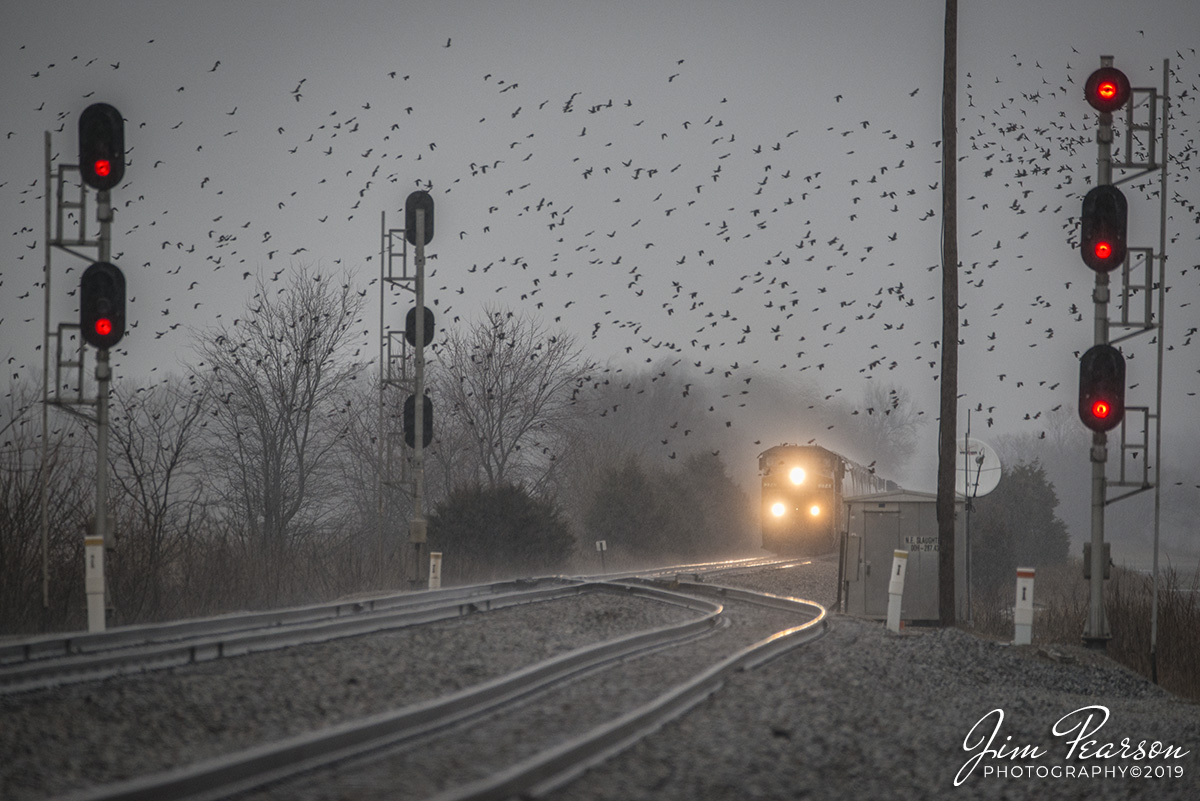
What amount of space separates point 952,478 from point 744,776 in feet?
39.6

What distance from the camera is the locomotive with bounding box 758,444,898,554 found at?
122 ft

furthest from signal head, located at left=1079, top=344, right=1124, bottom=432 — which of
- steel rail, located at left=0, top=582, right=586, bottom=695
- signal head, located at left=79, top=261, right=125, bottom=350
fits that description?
signal head, located at left=79, top=261, right=125, bottom=350

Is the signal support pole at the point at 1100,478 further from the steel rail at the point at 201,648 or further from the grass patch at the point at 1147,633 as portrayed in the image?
the steel rail at the point at 201,648

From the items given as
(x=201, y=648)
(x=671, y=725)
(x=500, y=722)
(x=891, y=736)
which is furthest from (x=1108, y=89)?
(x=201, y=648)

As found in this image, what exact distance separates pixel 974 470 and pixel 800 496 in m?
19.5

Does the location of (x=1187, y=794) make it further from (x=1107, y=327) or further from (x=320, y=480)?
(x=320, y=480)

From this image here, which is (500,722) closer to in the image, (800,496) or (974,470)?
(974,470)

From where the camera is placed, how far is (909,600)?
19.8 metres

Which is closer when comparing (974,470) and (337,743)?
(337,743)

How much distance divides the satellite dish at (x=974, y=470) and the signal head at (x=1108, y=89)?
5760mm

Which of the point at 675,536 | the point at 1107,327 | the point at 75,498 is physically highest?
the point at 1107,327

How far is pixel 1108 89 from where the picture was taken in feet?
47.1

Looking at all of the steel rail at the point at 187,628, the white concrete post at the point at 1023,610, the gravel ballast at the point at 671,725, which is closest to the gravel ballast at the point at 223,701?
the gravel ballast at the point at 671,725

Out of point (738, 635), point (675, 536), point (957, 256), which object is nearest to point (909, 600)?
point (957, 256)
